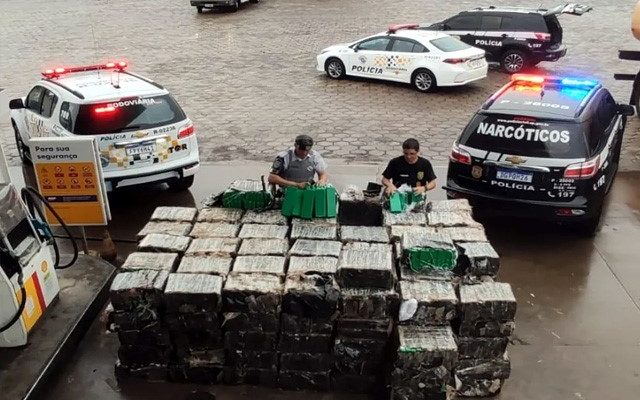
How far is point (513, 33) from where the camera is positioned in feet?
55.7

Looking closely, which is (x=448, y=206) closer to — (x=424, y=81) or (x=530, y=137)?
(x=530, y=137)

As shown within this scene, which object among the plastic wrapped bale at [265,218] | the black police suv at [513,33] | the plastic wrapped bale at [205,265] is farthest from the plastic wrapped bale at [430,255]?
the black police suv at [513,33]

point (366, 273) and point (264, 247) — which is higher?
point (366, 273)

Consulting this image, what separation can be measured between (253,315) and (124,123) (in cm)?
446

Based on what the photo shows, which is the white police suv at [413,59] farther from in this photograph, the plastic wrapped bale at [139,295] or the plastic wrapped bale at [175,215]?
the plastic wrapped bale at [139,295]

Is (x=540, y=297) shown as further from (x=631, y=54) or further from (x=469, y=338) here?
(x=631, y=54)

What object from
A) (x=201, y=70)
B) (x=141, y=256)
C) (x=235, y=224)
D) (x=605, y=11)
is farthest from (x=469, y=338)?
(x=605, y=11)

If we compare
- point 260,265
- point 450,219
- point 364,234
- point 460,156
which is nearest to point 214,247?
point 260,265

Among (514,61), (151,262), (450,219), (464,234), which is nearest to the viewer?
(151,262)

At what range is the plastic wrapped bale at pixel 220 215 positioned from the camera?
6.62m

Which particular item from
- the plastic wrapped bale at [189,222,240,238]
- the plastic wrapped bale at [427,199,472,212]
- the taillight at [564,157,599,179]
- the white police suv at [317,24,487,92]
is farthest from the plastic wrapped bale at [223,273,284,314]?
the white police suv at [317,24,487,92]

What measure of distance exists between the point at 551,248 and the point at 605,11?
23.8m

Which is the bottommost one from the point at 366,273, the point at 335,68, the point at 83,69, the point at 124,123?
the point at 335,68

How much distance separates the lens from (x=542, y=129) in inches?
301
